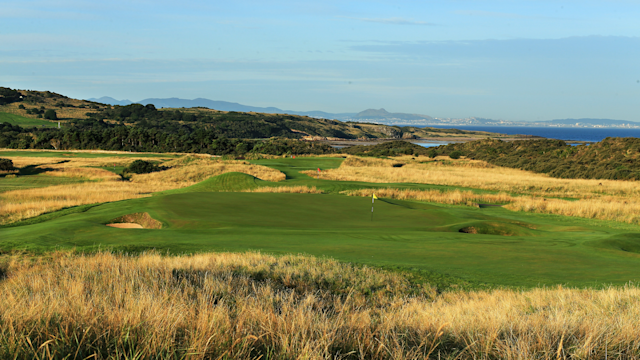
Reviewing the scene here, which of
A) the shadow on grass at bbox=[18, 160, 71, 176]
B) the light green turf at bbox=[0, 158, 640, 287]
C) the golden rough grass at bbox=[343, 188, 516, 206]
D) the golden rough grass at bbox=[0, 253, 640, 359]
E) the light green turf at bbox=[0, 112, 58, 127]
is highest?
the light green turf at bbox=[0, 112, 58, 127]

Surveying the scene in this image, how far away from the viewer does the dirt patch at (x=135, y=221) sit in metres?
13.7

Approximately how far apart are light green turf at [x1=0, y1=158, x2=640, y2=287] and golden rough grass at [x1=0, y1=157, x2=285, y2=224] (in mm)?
2447

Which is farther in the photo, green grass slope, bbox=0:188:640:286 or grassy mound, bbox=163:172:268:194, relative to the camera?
grassy mound, bbox=163:172:268:194

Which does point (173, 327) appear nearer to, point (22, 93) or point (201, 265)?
point (201, 265)

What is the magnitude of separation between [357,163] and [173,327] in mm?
45722

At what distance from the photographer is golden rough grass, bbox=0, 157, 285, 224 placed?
17.7 meters

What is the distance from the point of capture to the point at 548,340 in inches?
144

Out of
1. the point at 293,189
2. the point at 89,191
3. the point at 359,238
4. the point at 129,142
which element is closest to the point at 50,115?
the point at 129,142

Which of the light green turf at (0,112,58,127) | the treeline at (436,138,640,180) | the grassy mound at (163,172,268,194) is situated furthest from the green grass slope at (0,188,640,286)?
the light green turf at (0,112,58,127)

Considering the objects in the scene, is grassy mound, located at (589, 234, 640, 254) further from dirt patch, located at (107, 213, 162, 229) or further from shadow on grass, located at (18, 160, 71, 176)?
shadow on grass, located at (18, 160, 71, 176)

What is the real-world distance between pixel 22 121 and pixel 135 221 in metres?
113

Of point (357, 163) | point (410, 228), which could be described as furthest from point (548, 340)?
point (357, 163)

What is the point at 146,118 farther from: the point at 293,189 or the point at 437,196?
the point at 437,196

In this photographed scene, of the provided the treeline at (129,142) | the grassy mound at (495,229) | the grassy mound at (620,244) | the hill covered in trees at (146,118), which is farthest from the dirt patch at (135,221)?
the hill covered in trees at (146,118)
